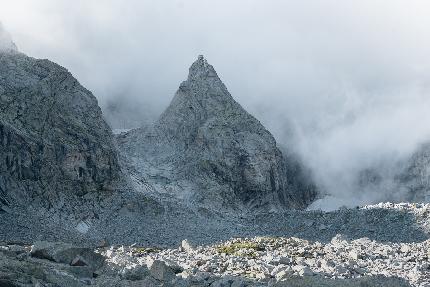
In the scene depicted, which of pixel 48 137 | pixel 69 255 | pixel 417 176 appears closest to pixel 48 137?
pixel 48 137

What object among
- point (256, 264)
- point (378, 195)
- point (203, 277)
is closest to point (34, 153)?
point (256, 264)

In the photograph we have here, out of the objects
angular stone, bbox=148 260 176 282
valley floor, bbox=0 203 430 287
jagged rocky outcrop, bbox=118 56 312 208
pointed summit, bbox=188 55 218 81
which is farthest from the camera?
pointed summit, bbox=188 55 218 81

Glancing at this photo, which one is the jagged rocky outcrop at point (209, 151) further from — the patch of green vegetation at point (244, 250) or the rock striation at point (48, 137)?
the patch of green vegetation at point (244, 250)

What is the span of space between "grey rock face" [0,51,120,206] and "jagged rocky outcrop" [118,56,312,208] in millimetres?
14665

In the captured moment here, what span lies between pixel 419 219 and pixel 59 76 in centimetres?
6447

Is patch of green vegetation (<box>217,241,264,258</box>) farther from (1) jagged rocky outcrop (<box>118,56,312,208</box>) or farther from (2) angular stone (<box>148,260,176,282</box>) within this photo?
(1) jagged rocky outcrop (<box>118,56,312,208</box>)

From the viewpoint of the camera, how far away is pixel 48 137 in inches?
3861

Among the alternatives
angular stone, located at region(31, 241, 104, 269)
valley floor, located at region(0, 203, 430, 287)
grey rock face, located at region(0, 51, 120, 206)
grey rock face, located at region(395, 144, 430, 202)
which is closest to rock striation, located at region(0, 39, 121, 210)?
grey rock face, located at region(0, 51, 120, 206)

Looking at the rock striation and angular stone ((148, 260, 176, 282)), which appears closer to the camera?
angular stone ((148, 260, 176, 282))

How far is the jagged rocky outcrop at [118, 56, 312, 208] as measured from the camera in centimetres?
12325

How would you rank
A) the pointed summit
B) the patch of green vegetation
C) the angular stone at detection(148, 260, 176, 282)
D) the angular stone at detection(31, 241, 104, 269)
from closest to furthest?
the angular stone at detection(148, 260, 176, 282), the angular stone at detection(31, 241, 104, 269), the patch of green vegetation, the pointed summit

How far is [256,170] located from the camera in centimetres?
13275

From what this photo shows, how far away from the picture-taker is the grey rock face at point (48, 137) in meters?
89.9

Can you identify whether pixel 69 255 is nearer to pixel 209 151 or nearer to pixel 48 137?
pixel 48 137
